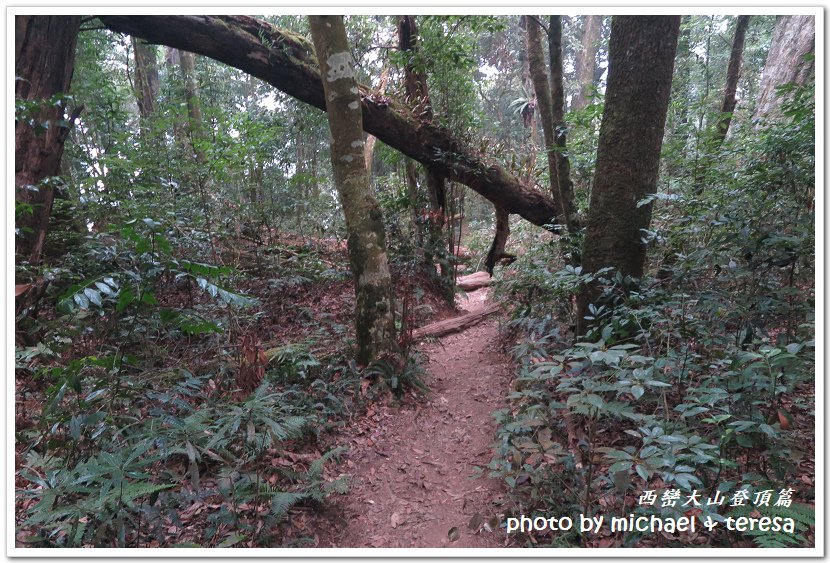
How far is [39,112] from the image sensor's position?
4.09 m

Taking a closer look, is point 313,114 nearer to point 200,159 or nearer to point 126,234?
point 200,159

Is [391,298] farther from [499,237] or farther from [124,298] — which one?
[499,237]

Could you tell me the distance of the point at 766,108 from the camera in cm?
645

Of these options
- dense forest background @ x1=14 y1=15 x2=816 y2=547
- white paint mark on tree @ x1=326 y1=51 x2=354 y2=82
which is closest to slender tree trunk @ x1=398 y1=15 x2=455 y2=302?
dense forest background @ x1=14 y1=15 x2=816 y2=547

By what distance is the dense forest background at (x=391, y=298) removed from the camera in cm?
204

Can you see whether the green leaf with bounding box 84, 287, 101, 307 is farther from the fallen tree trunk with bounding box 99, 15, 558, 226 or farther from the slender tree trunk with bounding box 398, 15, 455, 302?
the slender tree trunk with bounding box 398, 15, 455, 302

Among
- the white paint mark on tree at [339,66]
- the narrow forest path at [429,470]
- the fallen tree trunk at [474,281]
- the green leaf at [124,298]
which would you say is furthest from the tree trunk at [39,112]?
the fallen tree trunk at [474,281]

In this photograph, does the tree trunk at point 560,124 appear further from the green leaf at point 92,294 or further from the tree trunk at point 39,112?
the tree trunk at point 39,112

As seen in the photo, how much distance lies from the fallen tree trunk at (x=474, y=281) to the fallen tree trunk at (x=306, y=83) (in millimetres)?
3399

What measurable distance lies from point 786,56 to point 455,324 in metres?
6.20

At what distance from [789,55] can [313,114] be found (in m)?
7.98

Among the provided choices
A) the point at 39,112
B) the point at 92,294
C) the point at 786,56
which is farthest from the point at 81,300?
the point at 786,56

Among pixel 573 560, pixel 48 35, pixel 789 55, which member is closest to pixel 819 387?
pixel 573 560

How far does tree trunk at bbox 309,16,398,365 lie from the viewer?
14.0 ft
